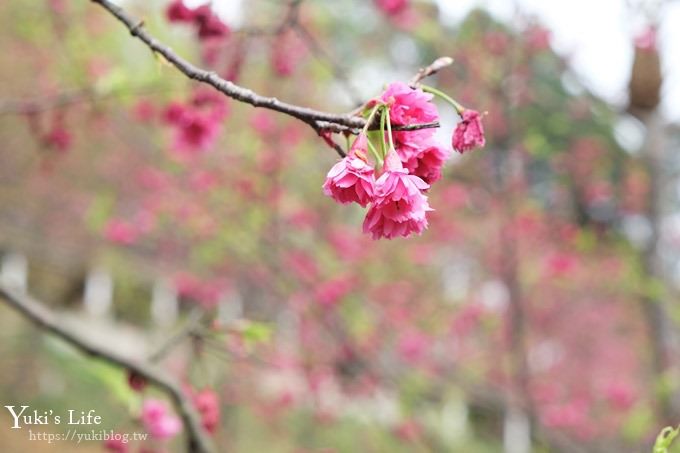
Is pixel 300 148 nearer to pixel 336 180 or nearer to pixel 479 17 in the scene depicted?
pixel 479 17

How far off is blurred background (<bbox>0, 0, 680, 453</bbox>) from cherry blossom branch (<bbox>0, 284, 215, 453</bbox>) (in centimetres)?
12

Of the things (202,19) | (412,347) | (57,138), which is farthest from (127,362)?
(412,347)

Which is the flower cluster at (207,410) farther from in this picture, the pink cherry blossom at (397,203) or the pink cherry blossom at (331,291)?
the pink cherry blossom at (331,291)

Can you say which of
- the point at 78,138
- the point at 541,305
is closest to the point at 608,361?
the point at 541,305

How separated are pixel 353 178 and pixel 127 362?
1343 mm

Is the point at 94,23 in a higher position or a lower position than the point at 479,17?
higher

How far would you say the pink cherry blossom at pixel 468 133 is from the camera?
3.96ft

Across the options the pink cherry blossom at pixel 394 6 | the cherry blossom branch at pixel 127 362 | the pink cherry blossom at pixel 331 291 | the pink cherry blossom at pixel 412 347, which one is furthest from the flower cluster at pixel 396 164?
the pink cherry blossom at pixel 412 347

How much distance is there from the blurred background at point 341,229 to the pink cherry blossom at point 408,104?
0.52 meters

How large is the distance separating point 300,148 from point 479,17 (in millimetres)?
2108

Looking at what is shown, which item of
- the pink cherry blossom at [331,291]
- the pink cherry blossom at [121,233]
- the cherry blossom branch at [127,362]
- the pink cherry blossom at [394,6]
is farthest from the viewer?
the pink cherry blossom at [121,233]

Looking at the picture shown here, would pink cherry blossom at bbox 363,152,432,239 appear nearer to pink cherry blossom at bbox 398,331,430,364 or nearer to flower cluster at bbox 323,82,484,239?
flower cluster at bbox 323,82,484,239

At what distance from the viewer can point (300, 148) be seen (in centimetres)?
678

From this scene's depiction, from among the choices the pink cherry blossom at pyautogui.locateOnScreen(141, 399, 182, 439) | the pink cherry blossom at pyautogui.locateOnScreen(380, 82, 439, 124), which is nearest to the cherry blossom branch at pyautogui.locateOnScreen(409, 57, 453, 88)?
the pink cherry blossom at pyautogui.locateOnScreen(380, 82, 439, 124)
